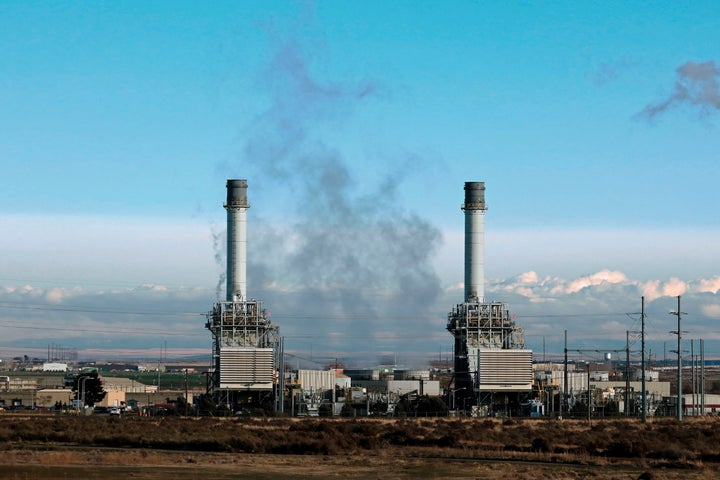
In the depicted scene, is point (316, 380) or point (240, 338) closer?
point (240, 338)

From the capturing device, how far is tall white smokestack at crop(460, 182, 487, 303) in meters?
132

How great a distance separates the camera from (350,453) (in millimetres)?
58750

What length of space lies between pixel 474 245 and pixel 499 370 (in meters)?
14.9

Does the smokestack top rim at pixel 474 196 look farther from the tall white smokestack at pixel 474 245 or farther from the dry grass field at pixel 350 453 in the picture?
the dry grass field at pixel 350 453

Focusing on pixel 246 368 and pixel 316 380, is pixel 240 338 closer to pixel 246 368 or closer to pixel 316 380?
pixel 246 368

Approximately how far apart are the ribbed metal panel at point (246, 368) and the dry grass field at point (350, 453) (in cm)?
4290

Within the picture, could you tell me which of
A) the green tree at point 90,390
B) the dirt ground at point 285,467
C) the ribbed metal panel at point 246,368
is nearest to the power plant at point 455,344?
the ribbed metal panel at point 246,368

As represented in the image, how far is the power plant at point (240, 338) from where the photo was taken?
126m

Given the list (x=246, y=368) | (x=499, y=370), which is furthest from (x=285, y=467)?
(x=499, y=370)

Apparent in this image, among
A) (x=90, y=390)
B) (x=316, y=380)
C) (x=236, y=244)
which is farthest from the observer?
(x=90, y=390)

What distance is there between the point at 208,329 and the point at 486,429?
55.5 metres

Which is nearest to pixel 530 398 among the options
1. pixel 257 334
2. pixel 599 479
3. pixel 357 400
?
pixel 357 400

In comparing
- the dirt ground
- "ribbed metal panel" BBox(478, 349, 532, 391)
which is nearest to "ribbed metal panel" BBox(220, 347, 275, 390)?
"ribbed metal panel" BBox(478, 349, 532, 391)

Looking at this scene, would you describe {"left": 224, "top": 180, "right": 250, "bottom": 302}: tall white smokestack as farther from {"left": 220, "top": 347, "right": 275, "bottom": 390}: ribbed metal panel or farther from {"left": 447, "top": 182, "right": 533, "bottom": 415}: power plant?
{"left": 447, "top": 182, "right": 533, "bottom": 415}: power plant
